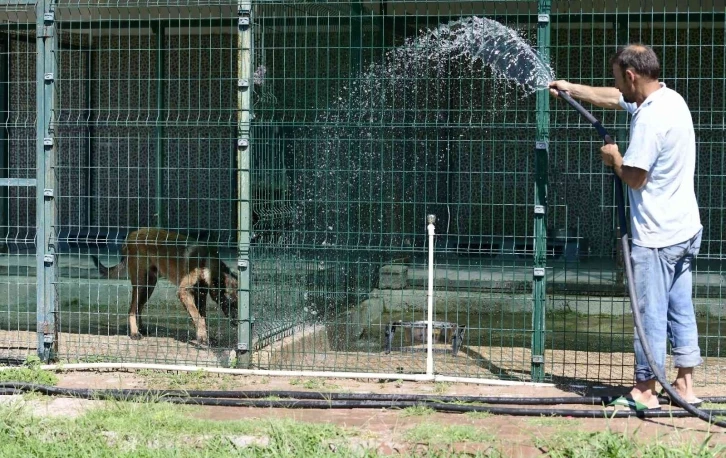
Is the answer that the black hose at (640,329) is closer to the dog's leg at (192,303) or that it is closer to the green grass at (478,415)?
the green grass at (478,415)

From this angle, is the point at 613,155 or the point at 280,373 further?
the point at 280,373

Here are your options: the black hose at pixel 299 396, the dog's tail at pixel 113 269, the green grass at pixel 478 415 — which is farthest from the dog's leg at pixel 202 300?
the green grass at pixel 478 415

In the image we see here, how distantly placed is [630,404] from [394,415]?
1406 millimetres

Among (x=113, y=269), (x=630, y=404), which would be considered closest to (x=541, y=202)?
(x=630, y=404)

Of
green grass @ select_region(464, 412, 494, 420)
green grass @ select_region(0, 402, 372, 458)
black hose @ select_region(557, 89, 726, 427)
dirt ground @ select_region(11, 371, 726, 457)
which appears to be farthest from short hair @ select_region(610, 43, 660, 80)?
green grass @ select_region(0, 402, 372, 458)

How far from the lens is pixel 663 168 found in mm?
5914

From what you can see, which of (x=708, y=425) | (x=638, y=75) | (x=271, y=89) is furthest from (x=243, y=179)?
(x=708, y=425)

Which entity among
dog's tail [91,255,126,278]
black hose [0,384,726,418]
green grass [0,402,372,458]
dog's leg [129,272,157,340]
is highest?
dog's tail [91,255,126,278]

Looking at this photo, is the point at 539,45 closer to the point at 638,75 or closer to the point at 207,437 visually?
the point at 638,75

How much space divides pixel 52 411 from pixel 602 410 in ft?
10.9

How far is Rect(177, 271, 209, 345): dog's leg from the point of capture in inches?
352

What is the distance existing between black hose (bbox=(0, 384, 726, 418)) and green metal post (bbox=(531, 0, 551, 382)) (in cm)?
93

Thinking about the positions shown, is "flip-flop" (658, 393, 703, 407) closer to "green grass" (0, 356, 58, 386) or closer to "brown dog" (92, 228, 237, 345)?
"brown dog" (92, 228, 237, 345)

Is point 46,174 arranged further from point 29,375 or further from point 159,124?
point 29,375
